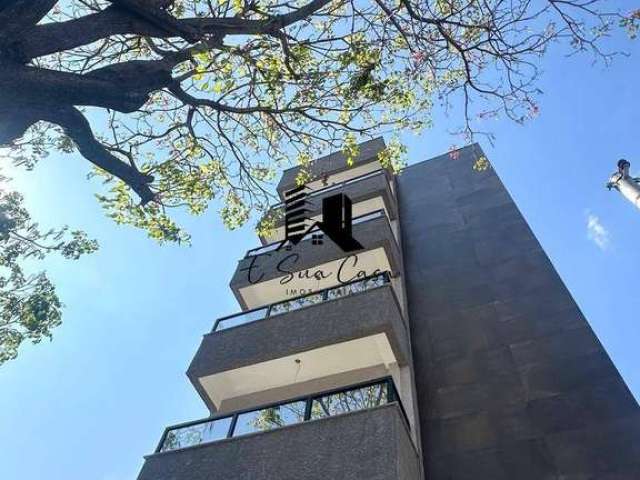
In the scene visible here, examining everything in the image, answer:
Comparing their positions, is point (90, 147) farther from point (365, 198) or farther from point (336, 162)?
point (336, 162)

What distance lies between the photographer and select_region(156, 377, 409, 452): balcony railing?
667 cm

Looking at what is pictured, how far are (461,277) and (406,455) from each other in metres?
5.10

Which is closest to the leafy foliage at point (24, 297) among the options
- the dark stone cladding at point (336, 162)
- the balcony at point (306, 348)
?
the balcony at point (306, 348)

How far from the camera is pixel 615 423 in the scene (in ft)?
21.4

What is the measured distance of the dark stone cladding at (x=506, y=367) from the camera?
650cm

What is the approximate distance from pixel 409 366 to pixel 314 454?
3.07 m

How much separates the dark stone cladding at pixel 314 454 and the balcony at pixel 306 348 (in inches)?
84.5

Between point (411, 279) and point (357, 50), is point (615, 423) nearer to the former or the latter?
point (411, 279)

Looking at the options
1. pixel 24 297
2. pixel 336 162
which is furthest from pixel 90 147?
pixel 336 162

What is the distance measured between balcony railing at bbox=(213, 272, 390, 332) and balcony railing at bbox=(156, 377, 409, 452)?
2741mm

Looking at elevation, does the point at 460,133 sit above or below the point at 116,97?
above

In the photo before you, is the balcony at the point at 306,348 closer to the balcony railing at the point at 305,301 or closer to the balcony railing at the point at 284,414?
the balcony railing at the point at 305,301

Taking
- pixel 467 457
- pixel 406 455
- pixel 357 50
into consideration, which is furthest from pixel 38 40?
pixel 467 457

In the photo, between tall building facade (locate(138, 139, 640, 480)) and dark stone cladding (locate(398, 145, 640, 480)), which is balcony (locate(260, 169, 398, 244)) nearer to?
tall building facade (locate(138, 139, 640, 480))
